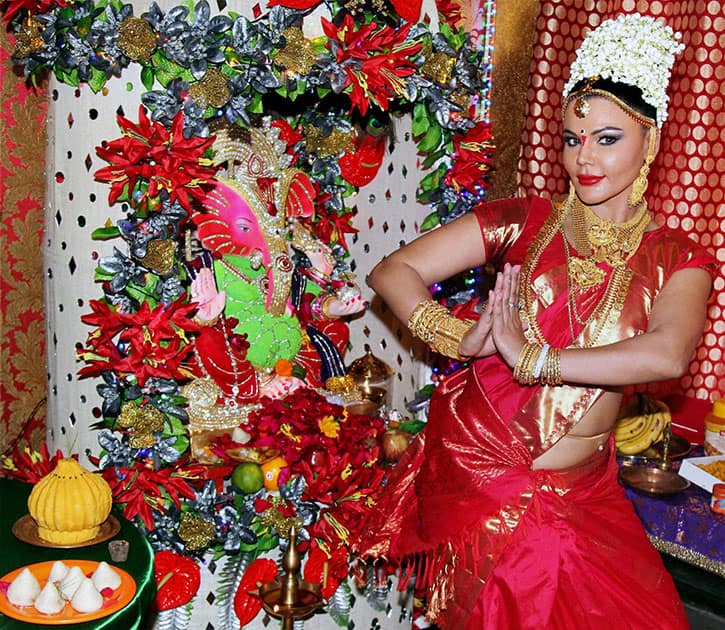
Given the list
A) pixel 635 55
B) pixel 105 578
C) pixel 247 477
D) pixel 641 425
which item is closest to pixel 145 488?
pixel 247 477

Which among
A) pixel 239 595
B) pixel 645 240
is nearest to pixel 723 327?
pixel 645 240

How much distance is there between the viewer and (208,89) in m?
2.79

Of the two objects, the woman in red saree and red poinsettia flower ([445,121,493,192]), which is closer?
the woman in red saree

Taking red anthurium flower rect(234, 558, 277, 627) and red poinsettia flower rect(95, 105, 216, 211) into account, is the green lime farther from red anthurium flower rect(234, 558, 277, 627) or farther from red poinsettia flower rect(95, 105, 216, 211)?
red poinsettia flower rect(95, 105, 216, 211)

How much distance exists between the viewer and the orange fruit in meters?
3.15

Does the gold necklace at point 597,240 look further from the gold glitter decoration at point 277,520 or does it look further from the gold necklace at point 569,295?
the gold glitter decoration at point 277,520

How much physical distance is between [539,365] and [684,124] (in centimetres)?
220

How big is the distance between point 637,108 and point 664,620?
52.3 inches

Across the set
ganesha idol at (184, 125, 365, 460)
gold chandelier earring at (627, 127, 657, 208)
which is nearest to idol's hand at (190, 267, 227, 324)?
ganesha idol at (184, 125, 365, 460)

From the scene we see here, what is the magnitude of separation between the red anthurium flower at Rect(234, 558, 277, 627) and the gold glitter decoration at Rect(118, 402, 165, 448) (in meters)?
0.62

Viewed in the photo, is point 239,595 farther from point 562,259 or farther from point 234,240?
point 562,259

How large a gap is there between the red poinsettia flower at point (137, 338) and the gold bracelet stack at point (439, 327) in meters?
0.69

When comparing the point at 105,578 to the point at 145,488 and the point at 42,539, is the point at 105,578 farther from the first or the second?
the point at 145,488

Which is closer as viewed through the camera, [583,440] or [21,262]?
[583,440]
